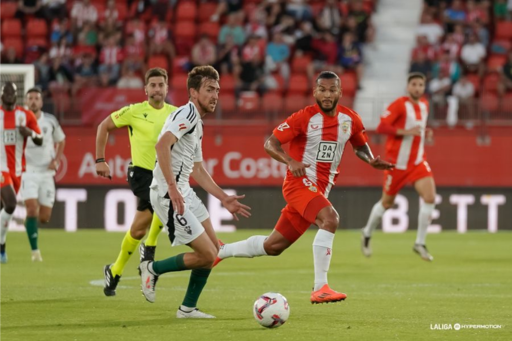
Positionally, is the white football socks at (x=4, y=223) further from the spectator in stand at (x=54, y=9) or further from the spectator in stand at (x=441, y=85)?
the spectator in stand at (x=54, y=9)

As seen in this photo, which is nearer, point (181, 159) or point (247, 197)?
point (181, 159)

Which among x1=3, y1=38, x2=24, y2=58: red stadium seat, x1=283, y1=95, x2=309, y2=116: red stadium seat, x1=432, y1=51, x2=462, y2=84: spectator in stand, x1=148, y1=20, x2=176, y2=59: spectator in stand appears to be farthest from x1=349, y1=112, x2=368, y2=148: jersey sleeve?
x1=3, y1=38, x2=24, y2=58: red stadium seat

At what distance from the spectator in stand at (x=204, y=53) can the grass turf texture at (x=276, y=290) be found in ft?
23.6

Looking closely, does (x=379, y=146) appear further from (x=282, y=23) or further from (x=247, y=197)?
(x=282, y=23)

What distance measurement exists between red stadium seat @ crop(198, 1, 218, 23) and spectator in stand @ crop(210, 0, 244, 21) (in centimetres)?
29

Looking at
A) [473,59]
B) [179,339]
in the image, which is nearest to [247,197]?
[473,59]

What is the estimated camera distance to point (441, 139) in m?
20.3

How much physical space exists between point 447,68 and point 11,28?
32.4 ft

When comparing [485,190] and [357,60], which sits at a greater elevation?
[357,60]

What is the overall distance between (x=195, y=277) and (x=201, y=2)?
17316 millimetres

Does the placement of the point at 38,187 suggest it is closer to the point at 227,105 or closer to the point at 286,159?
the point at 227,105

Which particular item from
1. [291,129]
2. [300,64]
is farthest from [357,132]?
[300,64]

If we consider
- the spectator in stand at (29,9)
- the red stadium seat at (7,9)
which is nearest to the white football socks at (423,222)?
the spectator in stand at (29,9)

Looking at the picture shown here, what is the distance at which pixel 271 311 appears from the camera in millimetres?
7898
